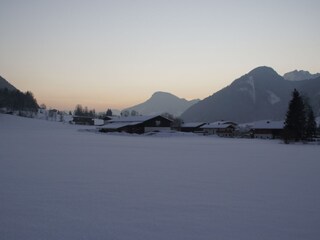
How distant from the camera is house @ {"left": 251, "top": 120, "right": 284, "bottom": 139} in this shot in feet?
Result: 229

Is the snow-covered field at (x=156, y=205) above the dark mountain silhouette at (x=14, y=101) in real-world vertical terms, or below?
below

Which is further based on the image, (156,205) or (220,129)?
(220,129)

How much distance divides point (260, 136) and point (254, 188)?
66.1 meters

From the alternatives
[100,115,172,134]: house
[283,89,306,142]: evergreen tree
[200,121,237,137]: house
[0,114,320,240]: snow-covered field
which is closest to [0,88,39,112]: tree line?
[100,115,172,134]: house

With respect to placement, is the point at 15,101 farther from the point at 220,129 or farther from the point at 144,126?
the point at 220,129

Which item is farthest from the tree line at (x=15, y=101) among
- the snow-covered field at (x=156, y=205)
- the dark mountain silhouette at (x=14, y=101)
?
the snow-covered field at (x=156, y=205)

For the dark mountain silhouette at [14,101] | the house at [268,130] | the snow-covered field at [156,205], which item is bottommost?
the snow-covered field at [156,205]

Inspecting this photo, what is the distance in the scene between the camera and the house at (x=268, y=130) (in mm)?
69750

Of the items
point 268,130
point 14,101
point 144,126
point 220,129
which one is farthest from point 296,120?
point 14,101

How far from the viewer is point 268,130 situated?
2867 inches

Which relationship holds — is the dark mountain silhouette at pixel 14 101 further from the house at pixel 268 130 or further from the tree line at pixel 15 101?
the house at pixel 268 130

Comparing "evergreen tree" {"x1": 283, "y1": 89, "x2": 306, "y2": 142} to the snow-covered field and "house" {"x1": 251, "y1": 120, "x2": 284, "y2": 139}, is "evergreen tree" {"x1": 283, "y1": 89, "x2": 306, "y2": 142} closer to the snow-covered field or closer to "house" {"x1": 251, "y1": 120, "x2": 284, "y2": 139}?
"house" {"x1": 251, "y1": 120, "x2": 284, "y2": 139}

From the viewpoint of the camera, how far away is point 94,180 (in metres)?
10.9


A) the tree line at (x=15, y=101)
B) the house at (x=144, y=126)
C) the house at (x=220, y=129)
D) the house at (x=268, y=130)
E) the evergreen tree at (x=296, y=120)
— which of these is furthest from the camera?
the tree line at (x=15, y=101)
